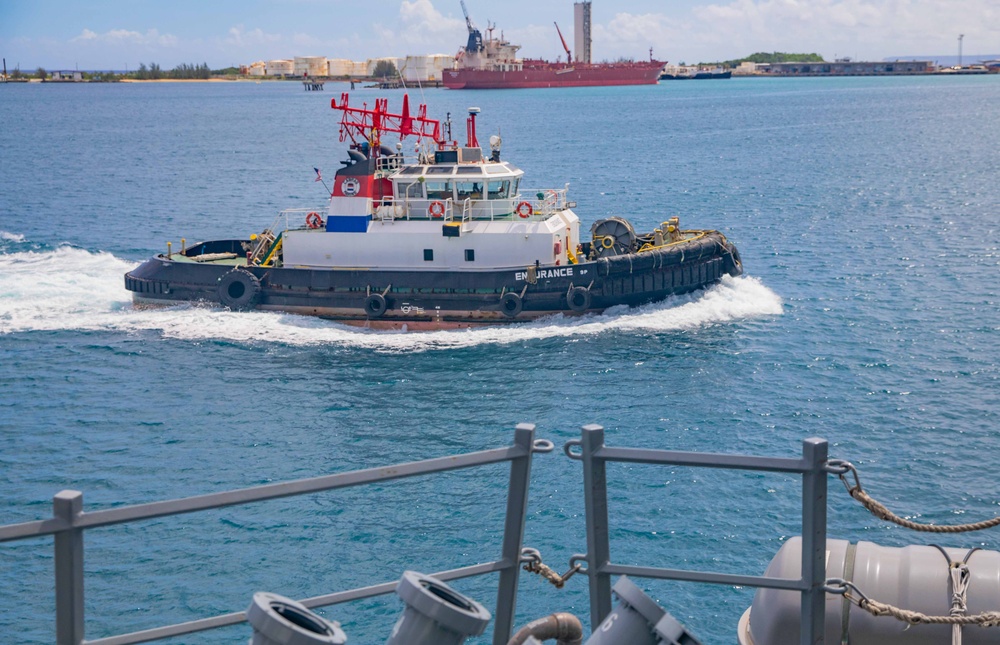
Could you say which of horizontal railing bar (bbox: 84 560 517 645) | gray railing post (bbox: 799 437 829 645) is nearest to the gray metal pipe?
horizontal railing bar (bbox: 84 560 517 645)

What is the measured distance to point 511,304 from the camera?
91.7 feet

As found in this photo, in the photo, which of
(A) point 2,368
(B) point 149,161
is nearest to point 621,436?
(A) point 2,368

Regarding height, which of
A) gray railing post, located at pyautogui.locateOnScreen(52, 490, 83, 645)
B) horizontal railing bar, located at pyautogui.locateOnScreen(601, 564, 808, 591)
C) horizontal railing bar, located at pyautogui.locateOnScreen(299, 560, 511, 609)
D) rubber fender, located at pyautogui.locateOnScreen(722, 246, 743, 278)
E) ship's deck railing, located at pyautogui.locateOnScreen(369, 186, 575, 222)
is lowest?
rubber fender, located at pyautogui.locateOnScreen(722, 246, 743, 278)

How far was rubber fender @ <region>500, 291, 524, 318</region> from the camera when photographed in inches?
1097

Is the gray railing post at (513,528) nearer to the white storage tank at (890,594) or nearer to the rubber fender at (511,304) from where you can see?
the white storage tank at (890,594)

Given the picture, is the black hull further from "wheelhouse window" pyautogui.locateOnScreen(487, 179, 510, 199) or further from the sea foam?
"wheelhouse window" pyautogui.locateOnScreen(487, 179, 510, 199)

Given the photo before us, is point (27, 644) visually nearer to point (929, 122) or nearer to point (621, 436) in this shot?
point (621, 436)

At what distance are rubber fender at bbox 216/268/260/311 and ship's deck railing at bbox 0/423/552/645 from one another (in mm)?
25350

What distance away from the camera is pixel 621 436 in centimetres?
2144

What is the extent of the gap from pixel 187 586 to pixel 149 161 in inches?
3017

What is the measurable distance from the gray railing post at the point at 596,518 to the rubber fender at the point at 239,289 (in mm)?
25463

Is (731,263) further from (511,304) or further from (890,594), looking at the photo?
(890,594)

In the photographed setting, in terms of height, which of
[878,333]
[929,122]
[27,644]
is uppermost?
[929,122]

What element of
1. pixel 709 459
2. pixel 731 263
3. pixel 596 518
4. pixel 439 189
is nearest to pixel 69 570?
pixel 596 518
